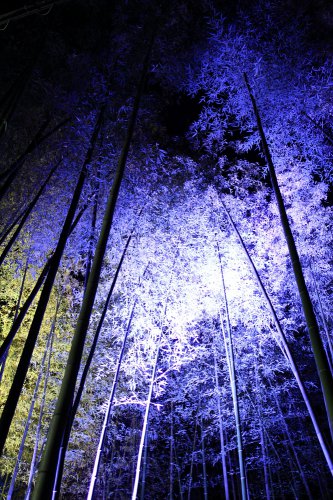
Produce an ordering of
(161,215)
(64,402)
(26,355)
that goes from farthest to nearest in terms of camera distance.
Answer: (161,215) < (26,355) < (64,402)

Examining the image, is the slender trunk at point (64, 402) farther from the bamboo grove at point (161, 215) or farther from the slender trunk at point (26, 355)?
the slender trunk at point (26, 355)

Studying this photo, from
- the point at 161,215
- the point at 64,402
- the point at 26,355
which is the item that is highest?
the point at 161,215

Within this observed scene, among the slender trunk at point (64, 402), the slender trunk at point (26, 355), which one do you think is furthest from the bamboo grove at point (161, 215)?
the slender trunk at point (64, 402)

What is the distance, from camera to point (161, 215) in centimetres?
595

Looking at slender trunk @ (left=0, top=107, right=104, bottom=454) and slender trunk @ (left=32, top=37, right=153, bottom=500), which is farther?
slender trunk @ (left=0, top=107, right=104, bottom=454)

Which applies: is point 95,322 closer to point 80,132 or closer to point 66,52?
point 80,132

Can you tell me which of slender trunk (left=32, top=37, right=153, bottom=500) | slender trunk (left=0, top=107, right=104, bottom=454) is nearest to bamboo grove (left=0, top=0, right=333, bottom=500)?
slender trunk (left=0, top=107, right=104, bottom=454)

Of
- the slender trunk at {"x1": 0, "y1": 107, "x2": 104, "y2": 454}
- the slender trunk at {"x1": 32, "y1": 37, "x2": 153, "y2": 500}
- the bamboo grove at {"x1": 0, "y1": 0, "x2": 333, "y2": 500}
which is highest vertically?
the bamboo grove at {"x1": 0, "y1": 0, "x2": 333, "y2": 500}

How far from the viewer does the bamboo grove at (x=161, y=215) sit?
14.2 feet

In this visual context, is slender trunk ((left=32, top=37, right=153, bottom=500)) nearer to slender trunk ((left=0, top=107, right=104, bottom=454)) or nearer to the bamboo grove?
the bamboo grove

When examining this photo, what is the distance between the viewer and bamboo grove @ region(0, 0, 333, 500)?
4.32 metres

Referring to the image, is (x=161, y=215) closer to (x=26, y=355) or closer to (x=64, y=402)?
(x=26, y=355)

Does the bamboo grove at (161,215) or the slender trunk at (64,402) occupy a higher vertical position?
the bamboo grove at (161,215)

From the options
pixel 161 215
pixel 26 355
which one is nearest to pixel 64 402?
pixel 26 355
